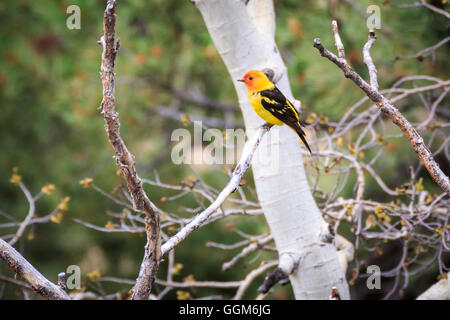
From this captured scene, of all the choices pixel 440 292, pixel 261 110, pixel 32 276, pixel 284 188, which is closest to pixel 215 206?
pixel 32 276

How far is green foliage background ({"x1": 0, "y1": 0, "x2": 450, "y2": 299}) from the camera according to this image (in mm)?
5668

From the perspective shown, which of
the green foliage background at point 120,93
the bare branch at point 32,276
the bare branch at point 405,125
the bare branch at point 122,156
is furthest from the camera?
the green foliage background at point 120,93

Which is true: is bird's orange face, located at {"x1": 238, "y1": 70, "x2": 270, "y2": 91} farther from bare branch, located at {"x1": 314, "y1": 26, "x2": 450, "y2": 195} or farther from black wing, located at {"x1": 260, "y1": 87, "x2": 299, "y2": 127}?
bare branch, located at {"x1": 314, "y1": 26, "x2": 450, "y2": 195}

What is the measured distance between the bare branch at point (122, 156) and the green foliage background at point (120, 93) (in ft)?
12.0

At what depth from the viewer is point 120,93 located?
7.00m

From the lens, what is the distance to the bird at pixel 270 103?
2.76 m

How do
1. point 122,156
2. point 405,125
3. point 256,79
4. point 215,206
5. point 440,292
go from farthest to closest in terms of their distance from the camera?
1. point 440,292
2. point 256,79
3. point 405,125
4. point 215,206
5. point 122,156

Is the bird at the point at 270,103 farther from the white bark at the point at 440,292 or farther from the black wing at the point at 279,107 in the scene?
the white bark at the point at 440,292

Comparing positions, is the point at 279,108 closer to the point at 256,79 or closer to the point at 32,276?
the point at 256,79

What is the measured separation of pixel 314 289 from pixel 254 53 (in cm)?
159

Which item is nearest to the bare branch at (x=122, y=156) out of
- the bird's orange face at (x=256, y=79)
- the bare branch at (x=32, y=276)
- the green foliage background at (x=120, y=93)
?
the bare branch at (x=32, y=276)

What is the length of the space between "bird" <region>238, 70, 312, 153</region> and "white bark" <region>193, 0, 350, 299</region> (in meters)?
0.31

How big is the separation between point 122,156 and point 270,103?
1.24 metres

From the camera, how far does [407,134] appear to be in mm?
2285
